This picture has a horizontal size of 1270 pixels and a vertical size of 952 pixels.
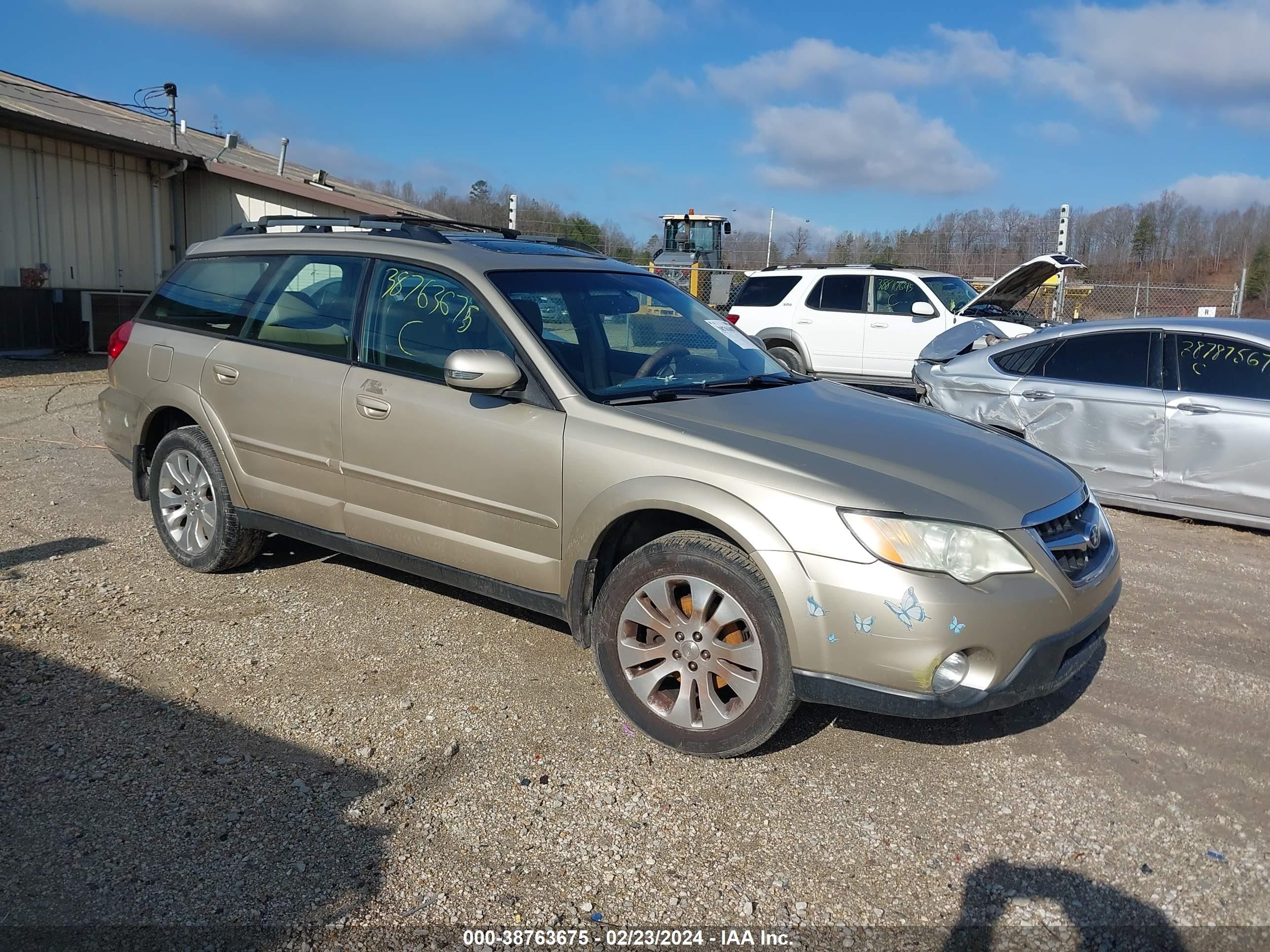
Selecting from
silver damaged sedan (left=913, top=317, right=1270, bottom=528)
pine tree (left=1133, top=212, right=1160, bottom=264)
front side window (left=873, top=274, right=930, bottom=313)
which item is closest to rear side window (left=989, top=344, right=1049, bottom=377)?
silver damaged sedan (left=913, top=317, right=1270, bottom=528)

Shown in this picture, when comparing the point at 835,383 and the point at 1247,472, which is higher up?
the point at 835,383

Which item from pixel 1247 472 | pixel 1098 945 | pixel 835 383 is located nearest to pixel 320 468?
pixel 835 383

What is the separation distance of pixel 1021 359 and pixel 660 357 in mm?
4378

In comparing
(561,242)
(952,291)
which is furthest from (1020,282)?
(561,242)

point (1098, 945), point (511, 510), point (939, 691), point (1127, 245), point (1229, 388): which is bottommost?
point (1098, 945)

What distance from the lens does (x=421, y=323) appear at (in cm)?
434

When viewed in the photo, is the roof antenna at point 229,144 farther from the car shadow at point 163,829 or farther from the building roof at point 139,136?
the car shadow at point 163,829

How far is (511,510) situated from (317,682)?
1.09 metres

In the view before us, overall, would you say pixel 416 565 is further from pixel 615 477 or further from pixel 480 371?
pixel 615 477

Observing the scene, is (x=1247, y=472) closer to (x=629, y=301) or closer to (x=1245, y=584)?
(x=1245, y=584)

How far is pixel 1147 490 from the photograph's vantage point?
6.81 m

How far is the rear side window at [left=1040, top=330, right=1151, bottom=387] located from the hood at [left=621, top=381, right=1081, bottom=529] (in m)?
3.33

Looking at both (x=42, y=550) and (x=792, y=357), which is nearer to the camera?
(x=42, y=550)

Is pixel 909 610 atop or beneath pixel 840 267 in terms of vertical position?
beneath
